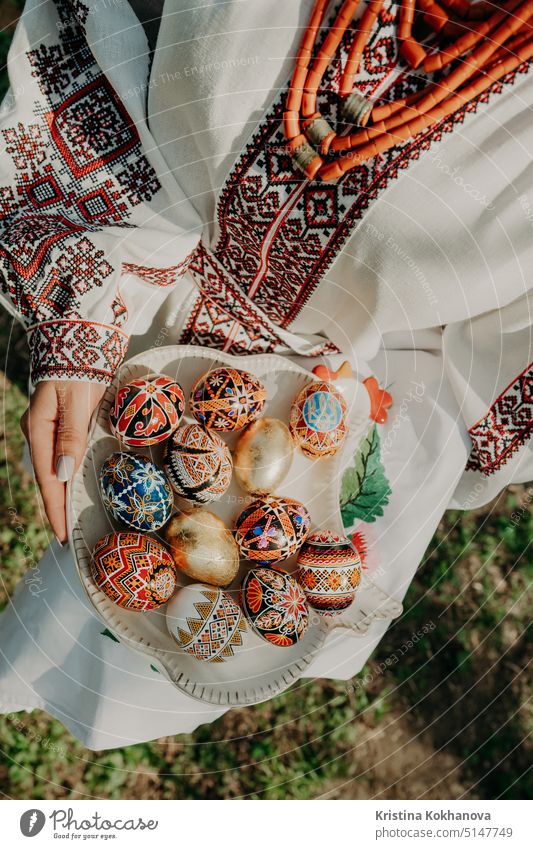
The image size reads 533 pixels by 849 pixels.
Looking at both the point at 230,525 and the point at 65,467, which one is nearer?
the point at 65,467

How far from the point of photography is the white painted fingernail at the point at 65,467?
2.49ft

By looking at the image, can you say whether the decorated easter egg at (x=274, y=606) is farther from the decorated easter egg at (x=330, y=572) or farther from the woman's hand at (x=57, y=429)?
the woman's hand at (x=57, y=429)

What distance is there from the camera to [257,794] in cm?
146

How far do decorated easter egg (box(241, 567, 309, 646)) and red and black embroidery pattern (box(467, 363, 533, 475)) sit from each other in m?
0.34

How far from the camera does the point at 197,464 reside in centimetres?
83

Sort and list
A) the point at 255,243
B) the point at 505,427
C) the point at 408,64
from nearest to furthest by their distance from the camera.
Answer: the point at 408,64
the point at 255,243
the point at 505,427

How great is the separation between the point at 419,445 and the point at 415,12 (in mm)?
529

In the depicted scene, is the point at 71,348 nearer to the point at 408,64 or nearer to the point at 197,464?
the point at 197,464

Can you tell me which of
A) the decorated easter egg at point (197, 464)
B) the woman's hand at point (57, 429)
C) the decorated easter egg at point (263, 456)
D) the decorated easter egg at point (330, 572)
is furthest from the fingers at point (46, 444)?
the decorated easter egg at point (330, 572)

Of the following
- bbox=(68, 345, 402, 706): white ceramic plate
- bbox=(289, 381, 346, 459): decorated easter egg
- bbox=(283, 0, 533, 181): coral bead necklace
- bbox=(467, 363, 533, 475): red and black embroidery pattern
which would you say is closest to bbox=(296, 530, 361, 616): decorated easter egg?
bbox=(68, 345, 402, 706): white ceramic plate

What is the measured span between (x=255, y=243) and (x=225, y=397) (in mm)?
227

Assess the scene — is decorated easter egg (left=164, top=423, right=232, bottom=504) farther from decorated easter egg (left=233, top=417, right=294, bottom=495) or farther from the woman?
the woman

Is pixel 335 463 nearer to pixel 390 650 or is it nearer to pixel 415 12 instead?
pixel 415 12

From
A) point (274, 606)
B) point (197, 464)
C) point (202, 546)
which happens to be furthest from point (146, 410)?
point (274, 606)
